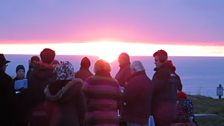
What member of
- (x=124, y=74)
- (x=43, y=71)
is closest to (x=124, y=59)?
(x=124, y=74)

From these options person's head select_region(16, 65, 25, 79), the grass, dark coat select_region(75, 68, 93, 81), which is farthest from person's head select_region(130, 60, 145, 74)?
the grass

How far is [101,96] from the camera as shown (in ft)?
36.3

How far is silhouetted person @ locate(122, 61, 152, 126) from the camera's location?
1188 centimetres

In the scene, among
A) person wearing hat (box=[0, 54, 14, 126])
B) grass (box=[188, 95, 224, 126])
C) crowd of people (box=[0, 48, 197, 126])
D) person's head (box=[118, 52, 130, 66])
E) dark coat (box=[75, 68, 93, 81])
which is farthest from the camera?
grass (box=[188, 95, 224, 126])

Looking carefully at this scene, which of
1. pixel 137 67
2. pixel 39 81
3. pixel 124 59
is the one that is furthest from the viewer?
pixel 124 59

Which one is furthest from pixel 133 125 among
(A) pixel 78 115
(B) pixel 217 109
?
(B) pixel 217 109

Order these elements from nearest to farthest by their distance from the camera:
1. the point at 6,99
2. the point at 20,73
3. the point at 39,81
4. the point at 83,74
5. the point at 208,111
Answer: the point at 6,99 → the point at 39,81 → the point at 20,73 → the point at 83,74 → the point at 208,111

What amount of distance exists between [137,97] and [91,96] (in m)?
1.14

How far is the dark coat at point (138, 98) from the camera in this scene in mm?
11875

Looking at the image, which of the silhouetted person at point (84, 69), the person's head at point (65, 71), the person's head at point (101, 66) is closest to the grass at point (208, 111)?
the silhouetted person at point (84, 69)

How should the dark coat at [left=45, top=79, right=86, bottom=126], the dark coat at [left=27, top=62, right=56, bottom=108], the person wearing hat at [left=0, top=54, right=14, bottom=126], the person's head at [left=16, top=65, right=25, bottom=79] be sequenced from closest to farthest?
the dark coat at [left=45, top=79, right=86, bottom=126] → the person wearing hat at [left=0, top=54, right=14, bottom=126] → the dark coat at [left=27, top=62, right=56, bottom=108] → the person's head at [left=16, top=65, right=25, bottom=79]

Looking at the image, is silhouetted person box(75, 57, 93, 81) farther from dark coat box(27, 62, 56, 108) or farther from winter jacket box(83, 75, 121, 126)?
dark coat box(27, 62, 56, 108)

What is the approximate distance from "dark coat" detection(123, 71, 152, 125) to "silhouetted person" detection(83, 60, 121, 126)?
0.68 meters

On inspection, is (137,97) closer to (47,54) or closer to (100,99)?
(100,99)
